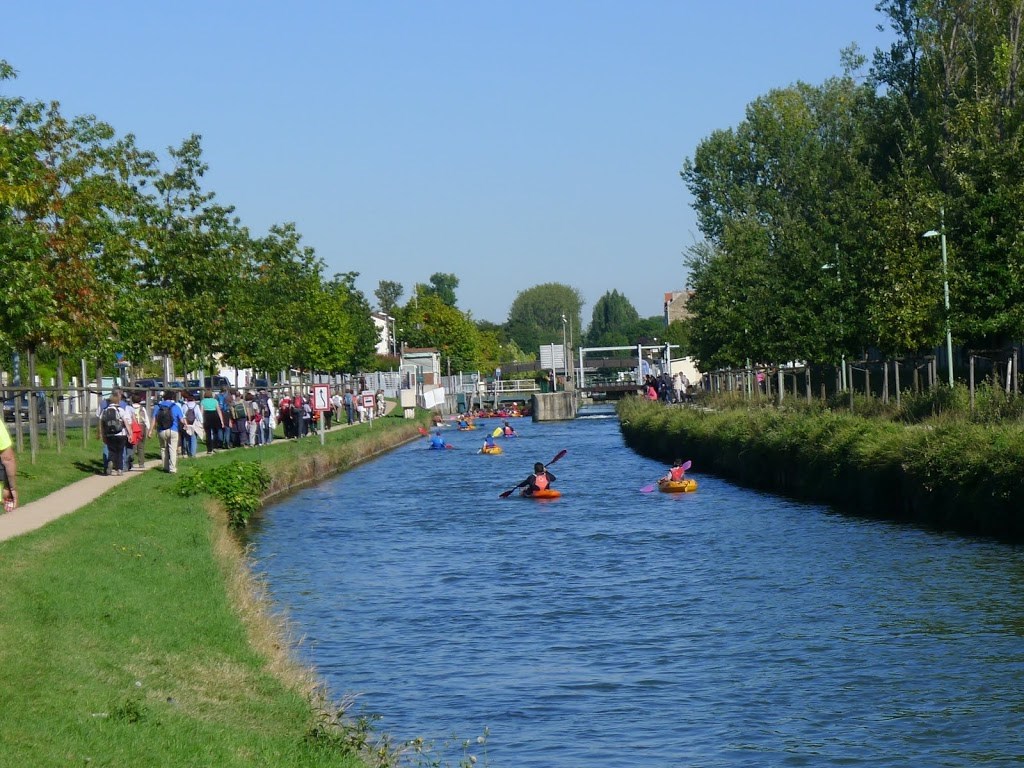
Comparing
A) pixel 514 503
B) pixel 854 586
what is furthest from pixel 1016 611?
pixel 514 503

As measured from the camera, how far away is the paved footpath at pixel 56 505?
23.3 meters

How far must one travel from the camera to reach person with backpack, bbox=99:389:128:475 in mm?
35094

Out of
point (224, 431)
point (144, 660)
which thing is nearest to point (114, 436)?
point (224, 431)

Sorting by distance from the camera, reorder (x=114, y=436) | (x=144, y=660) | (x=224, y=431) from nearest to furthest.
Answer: (x=144, y=660) < (x=114, y=436) < (x=224, y=431)

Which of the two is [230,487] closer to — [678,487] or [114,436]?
[114,436]

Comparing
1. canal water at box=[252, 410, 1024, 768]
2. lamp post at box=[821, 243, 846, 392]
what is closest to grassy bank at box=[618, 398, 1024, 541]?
canal water at box=[252, 410, 1024, 768]

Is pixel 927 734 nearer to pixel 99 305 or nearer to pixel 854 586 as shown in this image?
pixel 854 586

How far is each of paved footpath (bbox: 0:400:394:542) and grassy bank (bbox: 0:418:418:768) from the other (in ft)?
1.59

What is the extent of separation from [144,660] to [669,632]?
8.21 meters

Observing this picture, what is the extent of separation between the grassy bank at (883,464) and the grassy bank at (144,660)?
12.6 metres

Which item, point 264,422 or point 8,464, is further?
point 264,422

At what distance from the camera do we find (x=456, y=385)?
134 metres

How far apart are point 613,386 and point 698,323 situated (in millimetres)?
54338

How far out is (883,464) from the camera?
103 ft
